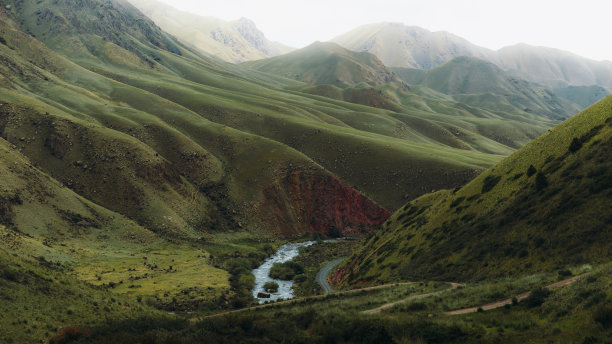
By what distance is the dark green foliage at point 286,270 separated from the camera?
256ft

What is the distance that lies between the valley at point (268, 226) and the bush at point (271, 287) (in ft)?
5.40

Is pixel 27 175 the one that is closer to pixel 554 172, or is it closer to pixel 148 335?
pixel 148 335

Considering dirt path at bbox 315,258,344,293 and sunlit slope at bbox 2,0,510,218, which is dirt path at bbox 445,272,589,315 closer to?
dirt path at bbox 315,258,344,293

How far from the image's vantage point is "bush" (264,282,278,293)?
68.9 m

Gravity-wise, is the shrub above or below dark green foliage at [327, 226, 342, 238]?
above

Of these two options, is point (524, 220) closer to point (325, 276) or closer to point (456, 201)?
point (456, 201)

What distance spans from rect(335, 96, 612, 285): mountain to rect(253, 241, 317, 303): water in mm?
11252

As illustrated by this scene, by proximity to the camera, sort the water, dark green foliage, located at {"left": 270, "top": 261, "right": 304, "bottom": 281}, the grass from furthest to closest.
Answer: dark green foliage, located at {"left": 270, "top": 261, "right": 304, "bottom": 281} → the water → the grass

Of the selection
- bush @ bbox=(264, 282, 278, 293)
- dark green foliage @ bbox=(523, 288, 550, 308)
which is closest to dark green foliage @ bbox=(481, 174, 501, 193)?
dark green foliage @ bbox=(523, 288, 550, 308)

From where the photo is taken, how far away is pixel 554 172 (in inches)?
1802

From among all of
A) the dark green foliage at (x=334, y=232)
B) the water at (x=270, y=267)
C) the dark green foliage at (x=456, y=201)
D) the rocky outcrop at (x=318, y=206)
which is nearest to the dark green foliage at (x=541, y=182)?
the dark green foliage at (x=456, y=201)

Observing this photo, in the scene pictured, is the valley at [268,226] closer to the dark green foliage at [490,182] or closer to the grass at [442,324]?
the grass at [442,324]

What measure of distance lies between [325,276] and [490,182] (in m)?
35.3

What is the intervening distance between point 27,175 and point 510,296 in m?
89.8
